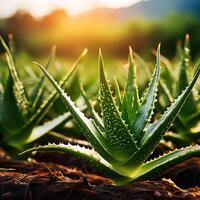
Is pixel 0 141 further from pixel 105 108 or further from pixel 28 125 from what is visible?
pixel 105 108

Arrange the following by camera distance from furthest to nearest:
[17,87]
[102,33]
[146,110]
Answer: [102,33], [17,87], [146,110]

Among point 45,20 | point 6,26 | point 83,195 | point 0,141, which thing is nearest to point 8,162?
point 0,141

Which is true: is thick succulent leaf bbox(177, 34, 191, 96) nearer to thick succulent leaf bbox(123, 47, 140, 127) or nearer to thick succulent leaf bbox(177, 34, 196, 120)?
thick succulent leaf bbox(177, 34, 196, 120)

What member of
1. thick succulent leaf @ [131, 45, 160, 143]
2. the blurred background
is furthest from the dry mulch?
the blurred background

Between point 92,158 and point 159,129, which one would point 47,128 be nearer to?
point 92,158

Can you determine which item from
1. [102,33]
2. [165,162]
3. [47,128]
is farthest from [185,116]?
[102,33]

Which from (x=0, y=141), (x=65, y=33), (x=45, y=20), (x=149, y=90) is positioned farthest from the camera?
(x=45, y=20)
